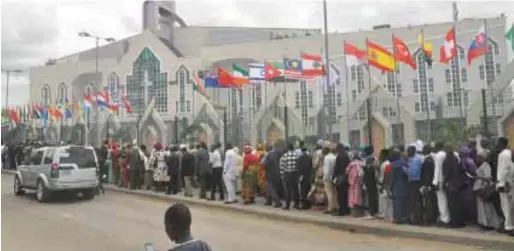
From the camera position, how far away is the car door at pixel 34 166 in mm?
18523

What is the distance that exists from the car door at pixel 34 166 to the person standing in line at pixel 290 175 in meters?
8.32

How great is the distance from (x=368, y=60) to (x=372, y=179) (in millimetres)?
10984

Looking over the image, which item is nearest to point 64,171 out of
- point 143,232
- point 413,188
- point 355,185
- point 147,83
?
point 143,232

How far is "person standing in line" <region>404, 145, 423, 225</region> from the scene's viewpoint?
12.0 m

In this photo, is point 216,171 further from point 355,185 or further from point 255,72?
point 255,72

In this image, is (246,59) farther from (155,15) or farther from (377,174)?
(377,174)

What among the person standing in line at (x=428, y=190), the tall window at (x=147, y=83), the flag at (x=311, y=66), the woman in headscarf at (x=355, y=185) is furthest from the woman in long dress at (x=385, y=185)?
the tall window at (x=147, y=83)

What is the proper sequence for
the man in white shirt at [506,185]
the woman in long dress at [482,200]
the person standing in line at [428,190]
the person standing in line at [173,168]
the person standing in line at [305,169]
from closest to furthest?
the man in white shirt at [506,185] < the woman in long dress at [482,200] < the person standing in line at [428,190] < the person standing in line at [305,169] < the person standing in line at [173,168]

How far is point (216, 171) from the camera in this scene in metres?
17.3

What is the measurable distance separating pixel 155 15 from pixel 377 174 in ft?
247

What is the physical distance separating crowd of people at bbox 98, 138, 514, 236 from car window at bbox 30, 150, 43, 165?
4.04m

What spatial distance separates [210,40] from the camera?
8531 cm

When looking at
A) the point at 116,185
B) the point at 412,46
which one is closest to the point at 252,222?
the point at 116,185

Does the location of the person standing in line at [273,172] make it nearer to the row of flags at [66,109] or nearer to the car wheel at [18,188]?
the car wheel at [18,188]
